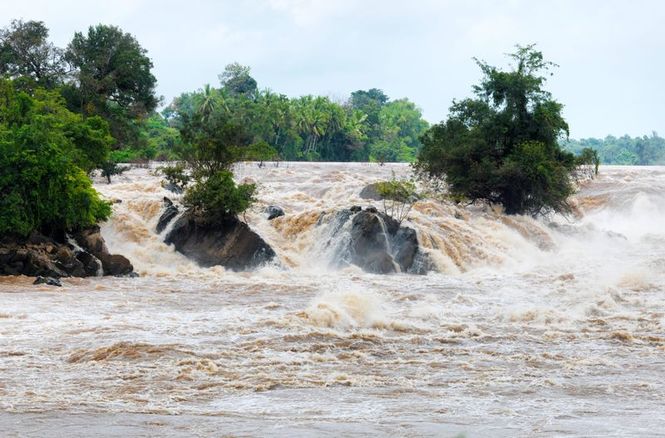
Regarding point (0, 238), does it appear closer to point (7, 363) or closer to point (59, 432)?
point (7, 363)

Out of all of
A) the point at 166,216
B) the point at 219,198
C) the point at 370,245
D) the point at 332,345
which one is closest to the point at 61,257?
the point at 219,198

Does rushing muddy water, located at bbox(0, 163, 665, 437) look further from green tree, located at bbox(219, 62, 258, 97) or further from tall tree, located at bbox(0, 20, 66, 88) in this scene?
green tree, located at bbox(219, 62, 258, 97)

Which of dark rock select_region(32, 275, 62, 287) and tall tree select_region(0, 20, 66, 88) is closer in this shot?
dark rock select_region(32, 275, 62, 287)

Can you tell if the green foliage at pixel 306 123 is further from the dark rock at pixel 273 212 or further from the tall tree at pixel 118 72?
the dark rock at pixel 273 212

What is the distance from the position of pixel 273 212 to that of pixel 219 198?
3374 millimetres

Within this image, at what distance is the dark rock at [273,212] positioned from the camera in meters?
28.4

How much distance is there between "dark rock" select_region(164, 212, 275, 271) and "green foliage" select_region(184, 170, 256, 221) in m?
0.22

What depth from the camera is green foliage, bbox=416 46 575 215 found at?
33.4 meters

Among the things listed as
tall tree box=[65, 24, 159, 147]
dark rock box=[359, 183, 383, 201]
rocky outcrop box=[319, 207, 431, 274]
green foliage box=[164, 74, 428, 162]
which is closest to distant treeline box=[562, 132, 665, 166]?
green foliage box=[164, 74, 428, 162]

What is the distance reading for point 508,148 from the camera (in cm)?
3494

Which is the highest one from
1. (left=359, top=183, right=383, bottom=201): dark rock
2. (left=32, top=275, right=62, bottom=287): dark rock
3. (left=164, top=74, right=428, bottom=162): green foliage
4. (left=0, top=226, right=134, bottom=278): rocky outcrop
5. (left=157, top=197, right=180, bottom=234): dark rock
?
(left=164, top=74, right=428, bottom=162): green foliage

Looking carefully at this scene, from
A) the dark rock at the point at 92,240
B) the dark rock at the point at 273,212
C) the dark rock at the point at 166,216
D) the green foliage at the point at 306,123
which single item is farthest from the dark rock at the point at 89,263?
the green foliage at the point at 306,123

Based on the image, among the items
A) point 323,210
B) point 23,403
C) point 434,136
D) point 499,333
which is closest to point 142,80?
point 434,136

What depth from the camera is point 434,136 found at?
36.1m
